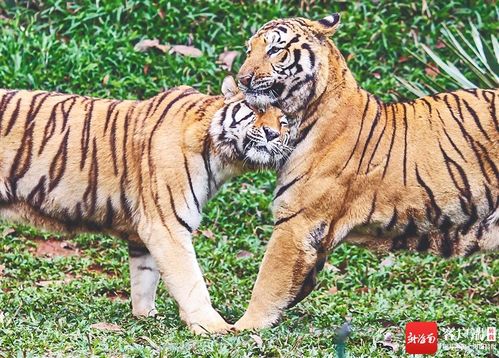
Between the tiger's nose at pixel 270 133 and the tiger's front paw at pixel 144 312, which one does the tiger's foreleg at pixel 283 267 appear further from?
the tiger's front paw at pixel 144 312

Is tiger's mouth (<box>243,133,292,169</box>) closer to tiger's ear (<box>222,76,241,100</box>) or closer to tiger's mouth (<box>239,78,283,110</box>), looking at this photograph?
tiger's mouth (<box>239,78,283,110</box>)

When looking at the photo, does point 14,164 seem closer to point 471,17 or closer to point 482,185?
point 482,185

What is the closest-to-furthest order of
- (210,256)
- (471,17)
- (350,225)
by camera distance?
(350,225) → (210,256) → (471,17)

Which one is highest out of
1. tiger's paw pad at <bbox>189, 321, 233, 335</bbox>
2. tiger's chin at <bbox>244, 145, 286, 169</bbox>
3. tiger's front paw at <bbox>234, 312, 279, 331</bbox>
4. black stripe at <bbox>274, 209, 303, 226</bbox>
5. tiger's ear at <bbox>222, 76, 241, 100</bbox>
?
tiger's ear at <bbox>222, 76, 241, 100</bbox>

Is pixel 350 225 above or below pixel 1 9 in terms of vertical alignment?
above

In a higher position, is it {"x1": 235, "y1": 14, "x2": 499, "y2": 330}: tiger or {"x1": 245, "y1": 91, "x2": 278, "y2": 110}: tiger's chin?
{"x1": 245, "y1": 91, "x2": 278, "y2": 110}: tiger's chin

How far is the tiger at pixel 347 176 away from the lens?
5973 mm

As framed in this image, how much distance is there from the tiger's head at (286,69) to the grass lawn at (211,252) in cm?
120

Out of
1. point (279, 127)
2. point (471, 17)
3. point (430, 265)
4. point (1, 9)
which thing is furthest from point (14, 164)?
point (471, 17)

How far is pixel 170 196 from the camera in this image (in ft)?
19.8

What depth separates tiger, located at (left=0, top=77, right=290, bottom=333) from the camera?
6.01 metres

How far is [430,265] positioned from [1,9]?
15.4 feet

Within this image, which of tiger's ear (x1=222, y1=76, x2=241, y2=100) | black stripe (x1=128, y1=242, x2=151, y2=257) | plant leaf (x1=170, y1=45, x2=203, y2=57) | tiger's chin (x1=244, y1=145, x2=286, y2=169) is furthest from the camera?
plant leaf (x1=170, y1=45, x2=203, y2=57)

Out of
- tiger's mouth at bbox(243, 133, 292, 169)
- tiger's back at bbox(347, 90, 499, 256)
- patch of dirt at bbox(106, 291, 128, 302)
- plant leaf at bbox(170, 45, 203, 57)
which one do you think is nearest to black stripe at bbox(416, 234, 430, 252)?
tiger's back at bbox(347, 90, 499, 256)
